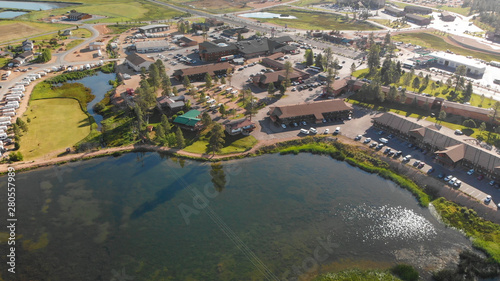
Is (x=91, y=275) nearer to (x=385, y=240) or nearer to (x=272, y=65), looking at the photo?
(x=385, y=240)

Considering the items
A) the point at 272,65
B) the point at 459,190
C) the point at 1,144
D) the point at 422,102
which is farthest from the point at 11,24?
the point at 459,190

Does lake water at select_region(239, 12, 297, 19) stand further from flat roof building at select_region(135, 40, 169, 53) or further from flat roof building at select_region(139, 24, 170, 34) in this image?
flat roof building at select_region(135, 40, 169, 53)

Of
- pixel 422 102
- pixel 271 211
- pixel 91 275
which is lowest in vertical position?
pixel 91 275

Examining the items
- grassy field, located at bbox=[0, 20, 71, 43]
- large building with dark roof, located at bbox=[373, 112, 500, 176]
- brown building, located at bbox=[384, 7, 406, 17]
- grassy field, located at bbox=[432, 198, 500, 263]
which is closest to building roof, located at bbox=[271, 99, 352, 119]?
large building with dark roof, located at bbox=[373, 112, 500, 176]

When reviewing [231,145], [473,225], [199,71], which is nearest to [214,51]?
[199,71]

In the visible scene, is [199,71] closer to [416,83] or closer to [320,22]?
[416,83]

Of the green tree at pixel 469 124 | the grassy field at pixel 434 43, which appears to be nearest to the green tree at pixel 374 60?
the green tree at pixel 469 124
